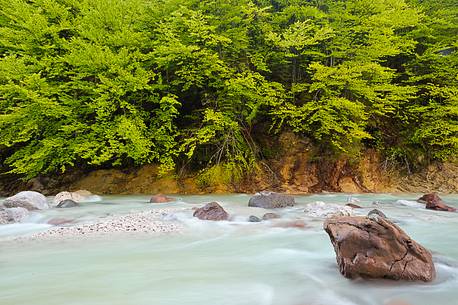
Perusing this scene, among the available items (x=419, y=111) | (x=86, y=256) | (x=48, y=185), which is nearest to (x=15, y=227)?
(x=86, y=256)

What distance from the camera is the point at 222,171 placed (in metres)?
12.1

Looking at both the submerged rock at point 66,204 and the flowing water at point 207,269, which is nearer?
the flowing water at point 207,269

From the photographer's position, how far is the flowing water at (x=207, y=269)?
3131 millimetres

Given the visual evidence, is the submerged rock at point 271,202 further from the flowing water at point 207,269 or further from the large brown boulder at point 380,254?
the large brown boulder at point 380,254

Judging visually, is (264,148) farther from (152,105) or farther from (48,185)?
(48,185)

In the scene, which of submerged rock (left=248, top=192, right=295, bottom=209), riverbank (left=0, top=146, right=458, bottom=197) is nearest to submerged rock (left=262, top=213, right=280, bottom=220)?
submerged rock (left=248, top=192, right=295, bottom=209)

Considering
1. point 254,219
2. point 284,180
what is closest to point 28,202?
point 254,219

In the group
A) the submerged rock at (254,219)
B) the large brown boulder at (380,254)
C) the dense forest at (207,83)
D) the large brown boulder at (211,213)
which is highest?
the dense forest at (207,83)

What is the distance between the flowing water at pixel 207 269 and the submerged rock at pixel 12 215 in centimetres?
30

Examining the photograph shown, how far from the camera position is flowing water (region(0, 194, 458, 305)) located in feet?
10.3

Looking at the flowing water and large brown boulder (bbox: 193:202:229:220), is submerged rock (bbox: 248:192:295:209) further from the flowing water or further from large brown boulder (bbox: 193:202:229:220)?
the flowing water

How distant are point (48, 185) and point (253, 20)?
9.75 m

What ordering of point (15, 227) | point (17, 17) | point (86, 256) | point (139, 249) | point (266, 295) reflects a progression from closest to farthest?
point (266, 295)
point (86, 256)
point (139, 249)
point (15, 227)
point (17, 17)

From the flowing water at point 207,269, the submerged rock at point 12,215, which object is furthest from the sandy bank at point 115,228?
the submerged rock at point 12,215
